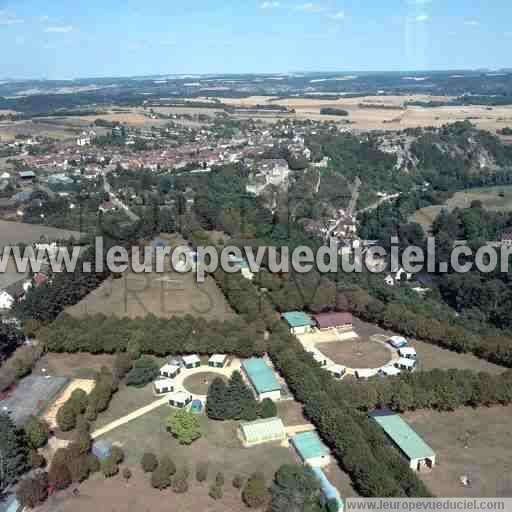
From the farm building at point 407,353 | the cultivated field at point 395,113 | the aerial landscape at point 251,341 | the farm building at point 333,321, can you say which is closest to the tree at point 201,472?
the aerial landscape at point 251,341

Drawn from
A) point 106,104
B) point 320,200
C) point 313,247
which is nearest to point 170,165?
point 320,200

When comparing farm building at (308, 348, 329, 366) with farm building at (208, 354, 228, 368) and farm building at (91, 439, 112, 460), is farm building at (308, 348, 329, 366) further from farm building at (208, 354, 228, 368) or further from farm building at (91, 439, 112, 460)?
farm building at (91, 439, 112, 460)

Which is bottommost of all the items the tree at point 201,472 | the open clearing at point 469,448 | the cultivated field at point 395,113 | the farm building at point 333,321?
the open clearing at point 469,448

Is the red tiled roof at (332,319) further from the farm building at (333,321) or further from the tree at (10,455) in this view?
the tree at (10,455)

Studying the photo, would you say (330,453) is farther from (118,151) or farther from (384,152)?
(118,151)

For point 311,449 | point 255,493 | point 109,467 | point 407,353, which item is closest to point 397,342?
point 407,353

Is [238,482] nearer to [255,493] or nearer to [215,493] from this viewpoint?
[215,493]
